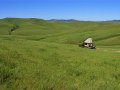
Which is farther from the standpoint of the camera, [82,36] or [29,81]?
[82,36]

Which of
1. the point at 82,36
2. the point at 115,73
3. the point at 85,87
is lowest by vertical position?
the point at 82,36

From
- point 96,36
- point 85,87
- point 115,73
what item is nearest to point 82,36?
point 96,36

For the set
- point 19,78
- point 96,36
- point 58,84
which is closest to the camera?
point 58,84

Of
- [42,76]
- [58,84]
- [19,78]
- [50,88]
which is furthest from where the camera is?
[42,76]

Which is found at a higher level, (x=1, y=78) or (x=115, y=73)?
(x=1, y=78)

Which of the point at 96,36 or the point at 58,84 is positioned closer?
the point at 58,84

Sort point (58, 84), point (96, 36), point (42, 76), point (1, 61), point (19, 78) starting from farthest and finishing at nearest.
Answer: point (96, 36) < point (1, 61) < point (42, 76) < point (19, 78) < point (58, 84)

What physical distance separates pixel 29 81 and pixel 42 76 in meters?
1.66

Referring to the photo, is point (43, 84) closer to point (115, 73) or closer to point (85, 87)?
point (85, 87)

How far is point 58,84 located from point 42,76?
75.1 inches

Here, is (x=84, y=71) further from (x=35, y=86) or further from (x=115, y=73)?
(x=35, y=86)

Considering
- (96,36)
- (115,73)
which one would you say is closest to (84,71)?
(115,73)

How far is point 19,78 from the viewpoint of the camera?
34.5ft

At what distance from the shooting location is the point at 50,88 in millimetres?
9141
